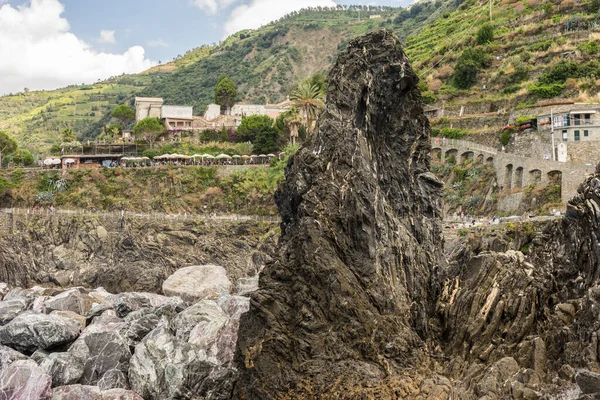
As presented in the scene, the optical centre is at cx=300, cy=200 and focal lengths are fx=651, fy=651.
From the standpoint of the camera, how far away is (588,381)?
501 inches

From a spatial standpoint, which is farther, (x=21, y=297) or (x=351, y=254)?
(x=21, y=297)

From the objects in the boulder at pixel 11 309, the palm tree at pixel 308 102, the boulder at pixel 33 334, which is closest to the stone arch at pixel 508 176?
the palm tree at pixel 308 102

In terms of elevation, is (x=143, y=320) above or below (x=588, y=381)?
below

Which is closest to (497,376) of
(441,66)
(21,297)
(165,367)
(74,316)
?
(165,367)

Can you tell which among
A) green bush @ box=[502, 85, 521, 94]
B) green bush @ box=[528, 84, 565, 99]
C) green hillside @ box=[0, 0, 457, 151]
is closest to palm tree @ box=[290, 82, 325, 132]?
green bush @ box=[502, 85, 521, 94]

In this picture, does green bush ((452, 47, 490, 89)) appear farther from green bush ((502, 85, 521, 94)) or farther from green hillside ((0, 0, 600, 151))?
green bush ((502, 85, 521, 94))

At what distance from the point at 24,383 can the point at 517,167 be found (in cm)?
3984

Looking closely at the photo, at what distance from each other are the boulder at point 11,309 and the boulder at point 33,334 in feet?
17.5

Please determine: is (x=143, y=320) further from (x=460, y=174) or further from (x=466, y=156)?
(x=466, y=156)

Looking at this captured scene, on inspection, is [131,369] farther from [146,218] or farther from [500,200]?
[146,218]

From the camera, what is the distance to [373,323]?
17.5 m

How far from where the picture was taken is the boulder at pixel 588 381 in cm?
1262

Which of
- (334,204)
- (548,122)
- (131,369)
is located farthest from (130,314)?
(548,122)

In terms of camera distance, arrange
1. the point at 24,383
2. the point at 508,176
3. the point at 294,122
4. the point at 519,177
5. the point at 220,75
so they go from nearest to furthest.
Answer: the point at 24,383, the point at 519,177, the point at 508,176, the point at 294,122, the point at 220,75
